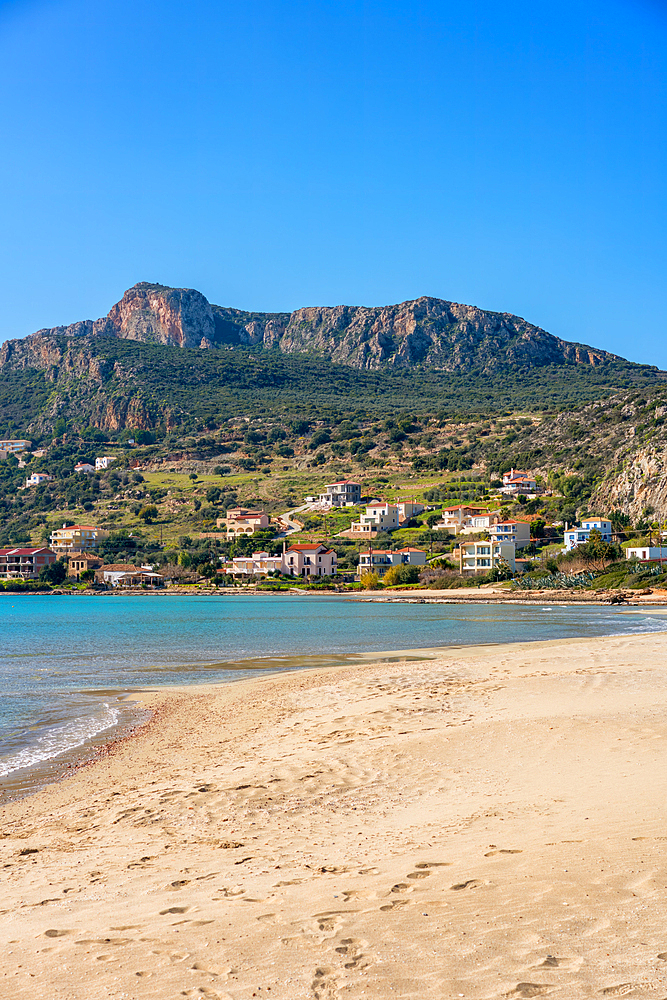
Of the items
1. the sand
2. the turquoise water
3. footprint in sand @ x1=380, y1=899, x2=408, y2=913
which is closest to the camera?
the sand

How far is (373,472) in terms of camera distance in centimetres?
12625

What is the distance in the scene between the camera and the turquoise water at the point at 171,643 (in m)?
14.9

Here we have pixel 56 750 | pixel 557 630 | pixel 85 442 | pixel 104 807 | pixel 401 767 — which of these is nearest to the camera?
pixel 104 807

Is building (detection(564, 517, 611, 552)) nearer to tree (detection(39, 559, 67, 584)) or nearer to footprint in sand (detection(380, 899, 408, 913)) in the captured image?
tree (detection(39, 559, 67, 584))

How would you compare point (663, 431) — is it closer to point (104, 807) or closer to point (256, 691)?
point (256, 691)

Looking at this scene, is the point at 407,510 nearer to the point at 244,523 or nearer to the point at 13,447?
the point at 244,523

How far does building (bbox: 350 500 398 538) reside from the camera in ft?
319

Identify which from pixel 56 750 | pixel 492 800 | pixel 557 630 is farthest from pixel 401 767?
pixel 557 630

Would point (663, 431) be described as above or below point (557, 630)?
above

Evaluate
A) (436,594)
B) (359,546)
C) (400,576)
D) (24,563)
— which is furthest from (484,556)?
(24,563)

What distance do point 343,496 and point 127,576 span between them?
32.9m

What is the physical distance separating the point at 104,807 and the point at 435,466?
116738 millimetres

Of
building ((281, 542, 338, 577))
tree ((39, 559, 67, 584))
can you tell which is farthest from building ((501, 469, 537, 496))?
tree ((39, 559, 67, 584))

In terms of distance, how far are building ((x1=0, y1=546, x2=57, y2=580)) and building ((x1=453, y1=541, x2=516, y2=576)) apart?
53.3 meters
